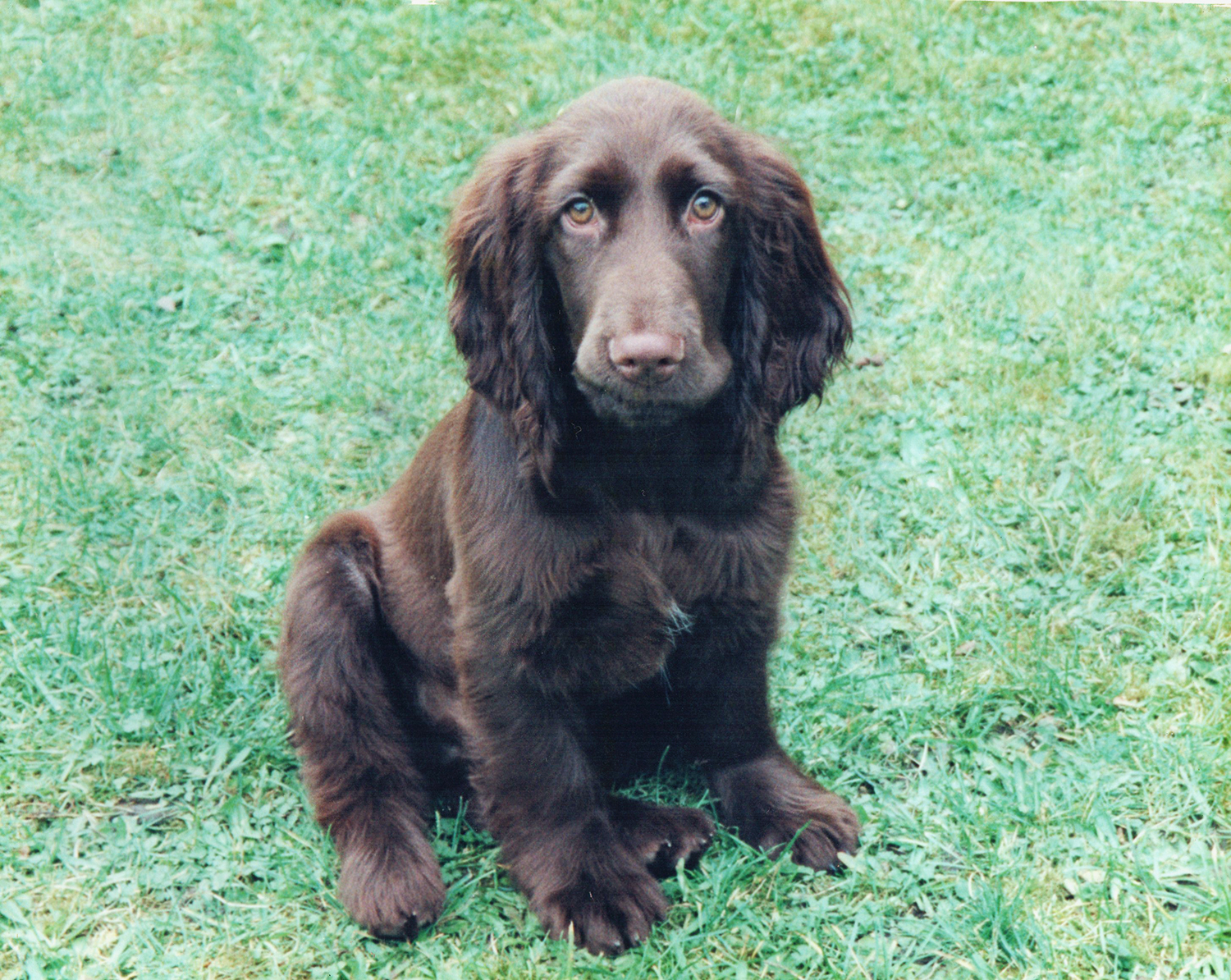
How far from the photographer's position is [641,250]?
2.20m

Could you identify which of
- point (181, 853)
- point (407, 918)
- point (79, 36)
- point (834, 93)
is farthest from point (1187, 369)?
point (79, 36)

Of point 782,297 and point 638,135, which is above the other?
point 638,135

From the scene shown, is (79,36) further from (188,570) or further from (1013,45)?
(1013,45)

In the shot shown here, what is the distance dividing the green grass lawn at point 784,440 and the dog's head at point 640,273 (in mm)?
967

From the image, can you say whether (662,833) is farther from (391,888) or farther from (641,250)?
(641,250)

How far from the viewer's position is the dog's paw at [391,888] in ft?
7.79

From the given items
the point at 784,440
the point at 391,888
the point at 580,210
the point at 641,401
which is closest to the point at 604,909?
the point at 391,888

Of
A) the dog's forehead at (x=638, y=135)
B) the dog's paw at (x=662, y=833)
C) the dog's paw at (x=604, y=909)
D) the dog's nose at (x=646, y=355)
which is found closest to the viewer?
the dog's nose at (x=646, y=355)

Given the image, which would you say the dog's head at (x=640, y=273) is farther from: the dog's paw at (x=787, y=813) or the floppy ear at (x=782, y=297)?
the dog's paw at (x=787, y=813)

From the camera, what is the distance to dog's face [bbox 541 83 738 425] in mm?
2102

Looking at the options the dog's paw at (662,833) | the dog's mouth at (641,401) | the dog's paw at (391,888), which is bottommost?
→ the dog's paw at (391,888)

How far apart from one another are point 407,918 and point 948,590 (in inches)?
67.0

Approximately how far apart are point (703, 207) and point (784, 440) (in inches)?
68.3

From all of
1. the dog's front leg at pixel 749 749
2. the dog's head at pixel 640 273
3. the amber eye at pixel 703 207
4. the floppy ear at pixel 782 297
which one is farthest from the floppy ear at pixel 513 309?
the dog's front leg at pixel 749 749
